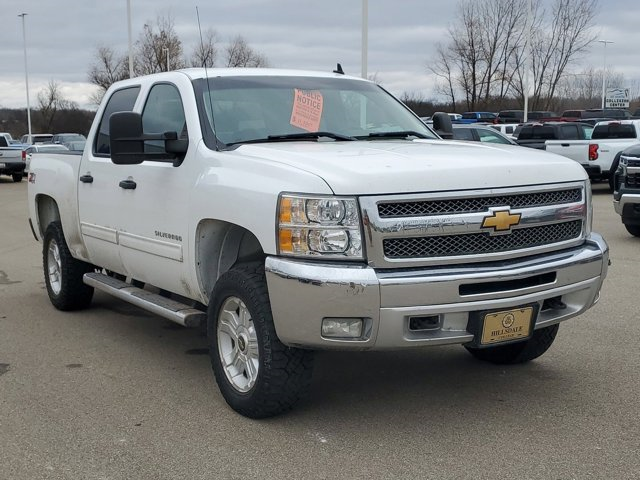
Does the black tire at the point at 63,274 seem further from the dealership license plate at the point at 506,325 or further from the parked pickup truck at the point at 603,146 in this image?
the parked pickup truck at the point at 603,146

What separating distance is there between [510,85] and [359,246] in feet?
157

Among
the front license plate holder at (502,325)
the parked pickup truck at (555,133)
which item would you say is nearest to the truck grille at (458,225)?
the front license plate holder at (502,325)

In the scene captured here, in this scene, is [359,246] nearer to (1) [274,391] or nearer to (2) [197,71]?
(1) [274,391]

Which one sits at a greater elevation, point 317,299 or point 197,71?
point 197,71

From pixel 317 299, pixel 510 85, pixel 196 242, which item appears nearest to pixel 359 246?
pixel 317 299

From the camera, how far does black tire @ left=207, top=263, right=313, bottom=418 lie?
14.1 feet

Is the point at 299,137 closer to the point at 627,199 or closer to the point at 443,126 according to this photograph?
the point at 443,126

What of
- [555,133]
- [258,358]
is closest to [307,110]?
[258,358]

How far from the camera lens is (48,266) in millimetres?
7641

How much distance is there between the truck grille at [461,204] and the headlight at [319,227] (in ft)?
0.56

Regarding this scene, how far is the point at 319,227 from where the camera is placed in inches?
159

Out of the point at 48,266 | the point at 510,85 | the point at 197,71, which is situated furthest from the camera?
the point at 510,85

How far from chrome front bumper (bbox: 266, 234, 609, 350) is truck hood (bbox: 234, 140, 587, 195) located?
41 centimetres

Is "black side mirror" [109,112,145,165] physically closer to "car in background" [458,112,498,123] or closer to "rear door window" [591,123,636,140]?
"rear door window" [591,123,636,140]
